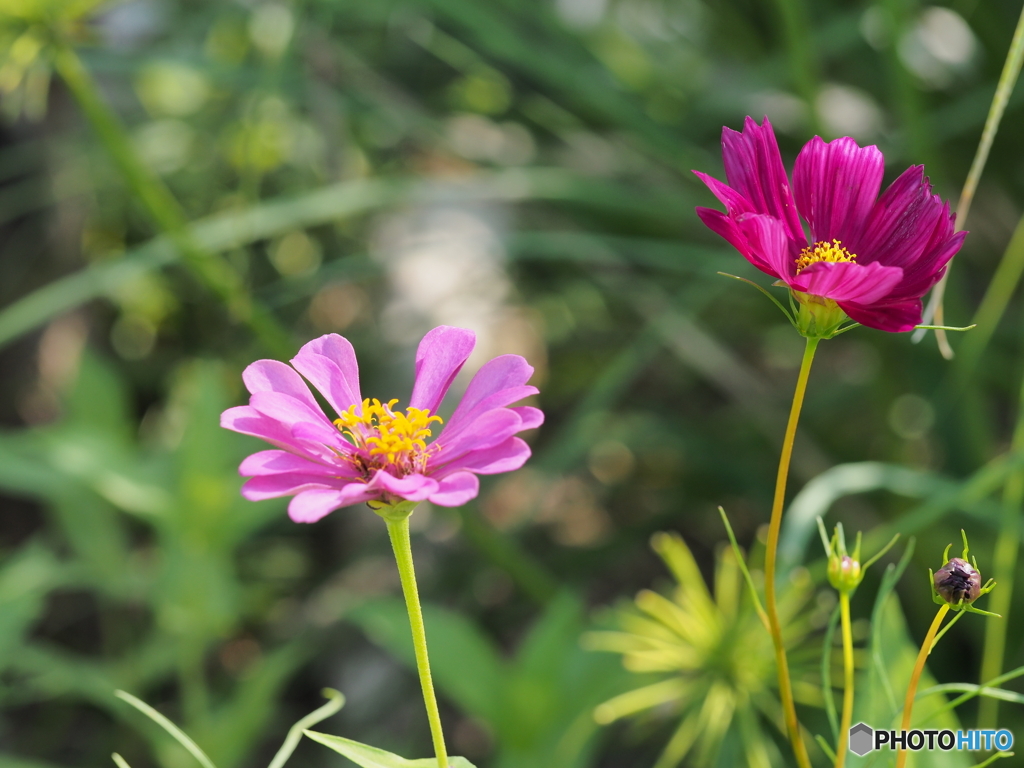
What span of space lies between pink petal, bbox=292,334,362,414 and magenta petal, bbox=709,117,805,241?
0.54 ft

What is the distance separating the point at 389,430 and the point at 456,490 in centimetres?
8

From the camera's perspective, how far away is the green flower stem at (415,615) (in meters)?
0.30

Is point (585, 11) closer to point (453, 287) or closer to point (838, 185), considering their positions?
point (453, 287)

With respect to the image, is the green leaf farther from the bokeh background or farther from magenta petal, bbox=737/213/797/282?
the bokeh background

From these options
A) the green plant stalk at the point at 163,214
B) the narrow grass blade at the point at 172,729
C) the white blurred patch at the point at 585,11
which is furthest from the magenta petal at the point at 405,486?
the white blurred patch at the point at 585,11

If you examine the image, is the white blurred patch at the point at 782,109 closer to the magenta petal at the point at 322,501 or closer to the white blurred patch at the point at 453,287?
the white blurred patch at the point at 453,287

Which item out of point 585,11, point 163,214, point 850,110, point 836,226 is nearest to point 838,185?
point 836,226

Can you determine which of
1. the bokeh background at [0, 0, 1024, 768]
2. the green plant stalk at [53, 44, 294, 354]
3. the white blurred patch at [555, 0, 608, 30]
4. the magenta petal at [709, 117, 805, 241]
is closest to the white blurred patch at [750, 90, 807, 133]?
the bokeh background at [0, 0, 1024, 768]

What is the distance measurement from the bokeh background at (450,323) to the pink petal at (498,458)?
329 millimetres

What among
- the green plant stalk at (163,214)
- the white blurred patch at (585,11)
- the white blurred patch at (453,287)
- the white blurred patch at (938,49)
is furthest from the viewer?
the white blurred patch at (585,11)

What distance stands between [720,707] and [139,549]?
0.87 metres

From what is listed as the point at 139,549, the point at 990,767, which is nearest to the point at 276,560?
the point at 139,549

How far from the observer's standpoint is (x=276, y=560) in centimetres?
107

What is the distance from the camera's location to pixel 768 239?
1.03 feet
